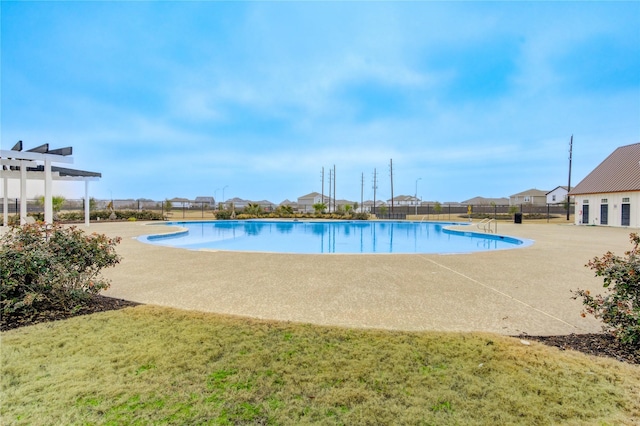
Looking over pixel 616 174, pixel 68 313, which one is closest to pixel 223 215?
pixel 68 313

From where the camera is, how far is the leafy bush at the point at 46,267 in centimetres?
335

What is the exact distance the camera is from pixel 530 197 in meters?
57.4

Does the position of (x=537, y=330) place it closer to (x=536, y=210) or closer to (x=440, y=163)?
(x=440, y=163)

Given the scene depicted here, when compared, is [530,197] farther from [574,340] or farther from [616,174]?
[574,340]

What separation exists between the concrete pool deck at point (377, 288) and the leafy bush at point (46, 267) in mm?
695

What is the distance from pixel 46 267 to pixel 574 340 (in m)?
5.45

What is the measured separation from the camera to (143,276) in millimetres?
5605

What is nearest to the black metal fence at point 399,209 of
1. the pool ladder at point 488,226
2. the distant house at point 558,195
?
the distant house at point 558,195

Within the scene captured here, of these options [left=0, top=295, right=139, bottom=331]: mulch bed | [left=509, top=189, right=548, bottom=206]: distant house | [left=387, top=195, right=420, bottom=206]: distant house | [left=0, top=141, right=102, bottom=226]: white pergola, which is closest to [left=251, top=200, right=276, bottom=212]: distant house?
[left=0, top=141, right=102, bottom=226]: white pergola

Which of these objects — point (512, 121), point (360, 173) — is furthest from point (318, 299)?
point (360, 173)

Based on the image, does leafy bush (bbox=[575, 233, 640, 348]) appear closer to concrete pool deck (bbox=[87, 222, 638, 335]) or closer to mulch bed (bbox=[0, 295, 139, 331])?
concrete pool deck (bbox=[87, 222, 638, 335])

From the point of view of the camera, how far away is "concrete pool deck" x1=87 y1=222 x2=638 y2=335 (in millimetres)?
3594

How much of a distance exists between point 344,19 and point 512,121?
15.2m

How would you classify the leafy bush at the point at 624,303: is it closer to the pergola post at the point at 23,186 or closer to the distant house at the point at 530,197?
the pergola post at the point at 23,186
